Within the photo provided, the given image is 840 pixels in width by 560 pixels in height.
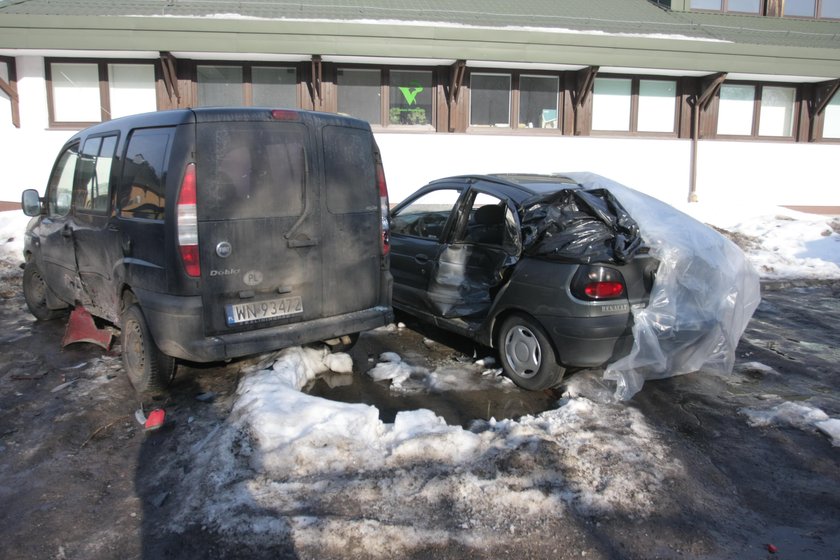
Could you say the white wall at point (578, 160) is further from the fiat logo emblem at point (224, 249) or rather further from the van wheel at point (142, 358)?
the fiat logo emblem at point (224, 249)

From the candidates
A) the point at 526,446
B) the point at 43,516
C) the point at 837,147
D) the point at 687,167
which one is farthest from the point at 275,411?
the point at 837,147

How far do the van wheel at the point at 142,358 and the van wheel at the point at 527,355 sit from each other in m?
2.55

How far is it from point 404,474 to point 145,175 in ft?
8.85

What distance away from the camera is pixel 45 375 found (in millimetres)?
5121

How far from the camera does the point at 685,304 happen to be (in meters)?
4.58

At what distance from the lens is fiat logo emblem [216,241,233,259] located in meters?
4.05

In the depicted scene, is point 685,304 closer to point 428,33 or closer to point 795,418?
point 795,418

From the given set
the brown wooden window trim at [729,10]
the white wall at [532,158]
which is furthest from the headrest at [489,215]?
the brown wooden window trim at [729,10]

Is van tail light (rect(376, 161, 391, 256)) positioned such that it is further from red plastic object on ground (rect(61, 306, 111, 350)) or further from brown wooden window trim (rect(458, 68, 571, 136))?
brown wooden window trim (rect(458, 68, 571, 136))

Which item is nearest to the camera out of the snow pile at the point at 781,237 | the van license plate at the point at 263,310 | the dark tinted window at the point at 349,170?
the van license plate at the point at 263,310

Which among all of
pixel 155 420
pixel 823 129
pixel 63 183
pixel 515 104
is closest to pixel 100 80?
pixel 63 183

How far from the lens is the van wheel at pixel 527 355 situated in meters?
4.65

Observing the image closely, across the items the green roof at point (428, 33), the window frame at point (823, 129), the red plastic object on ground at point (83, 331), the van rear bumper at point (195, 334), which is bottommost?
the red plastic object on ground at point (83, 331)

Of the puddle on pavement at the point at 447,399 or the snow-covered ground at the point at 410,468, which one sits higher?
the snow-covered ground at the point at 410,468
